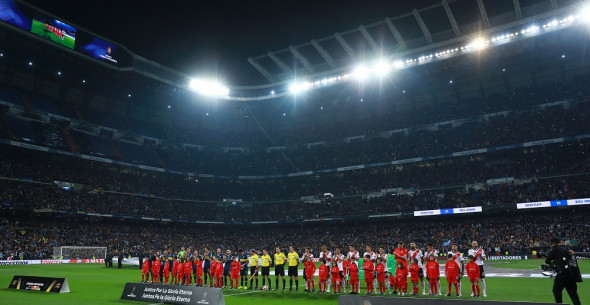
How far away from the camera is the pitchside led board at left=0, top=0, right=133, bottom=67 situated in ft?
128

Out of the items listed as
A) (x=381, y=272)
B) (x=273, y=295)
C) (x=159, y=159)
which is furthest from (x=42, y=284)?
(x=159, y=159)

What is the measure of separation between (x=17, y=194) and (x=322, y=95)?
140 feet

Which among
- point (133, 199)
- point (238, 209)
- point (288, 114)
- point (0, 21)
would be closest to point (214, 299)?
point (0, 21)

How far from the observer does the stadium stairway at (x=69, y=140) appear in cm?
5094

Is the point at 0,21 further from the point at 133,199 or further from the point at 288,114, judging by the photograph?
the point at 288,114

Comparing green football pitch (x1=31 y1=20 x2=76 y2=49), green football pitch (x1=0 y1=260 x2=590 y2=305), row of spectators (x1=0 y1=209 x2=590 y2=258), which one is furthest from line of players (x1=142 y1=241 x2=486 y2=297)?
green football pitch (x1=31 y1=20 x2=76 y2=49)

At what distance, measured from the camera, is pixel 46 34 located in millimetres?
41562

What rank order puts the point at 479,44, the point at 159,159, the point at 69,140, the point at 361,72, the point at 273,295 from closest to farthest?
1. the point at 273,295
2. the point at 479,44
3. the point at 69,140
4. the point at 361,72
5. the point at 159,159

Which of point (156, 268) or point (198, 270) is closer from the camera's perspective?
point (198, 270)

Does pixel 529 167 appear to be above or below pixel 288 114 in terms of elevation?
below

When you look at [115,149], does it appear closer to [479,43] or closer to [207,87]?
[207,87]

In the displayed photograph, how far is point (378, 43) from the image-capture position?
48.4 meters

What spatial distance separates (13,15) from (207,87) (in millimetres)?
27711

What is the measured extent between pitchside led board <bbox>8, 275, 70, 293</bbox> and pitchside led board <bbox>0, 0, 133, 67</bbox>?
31.5 metres
